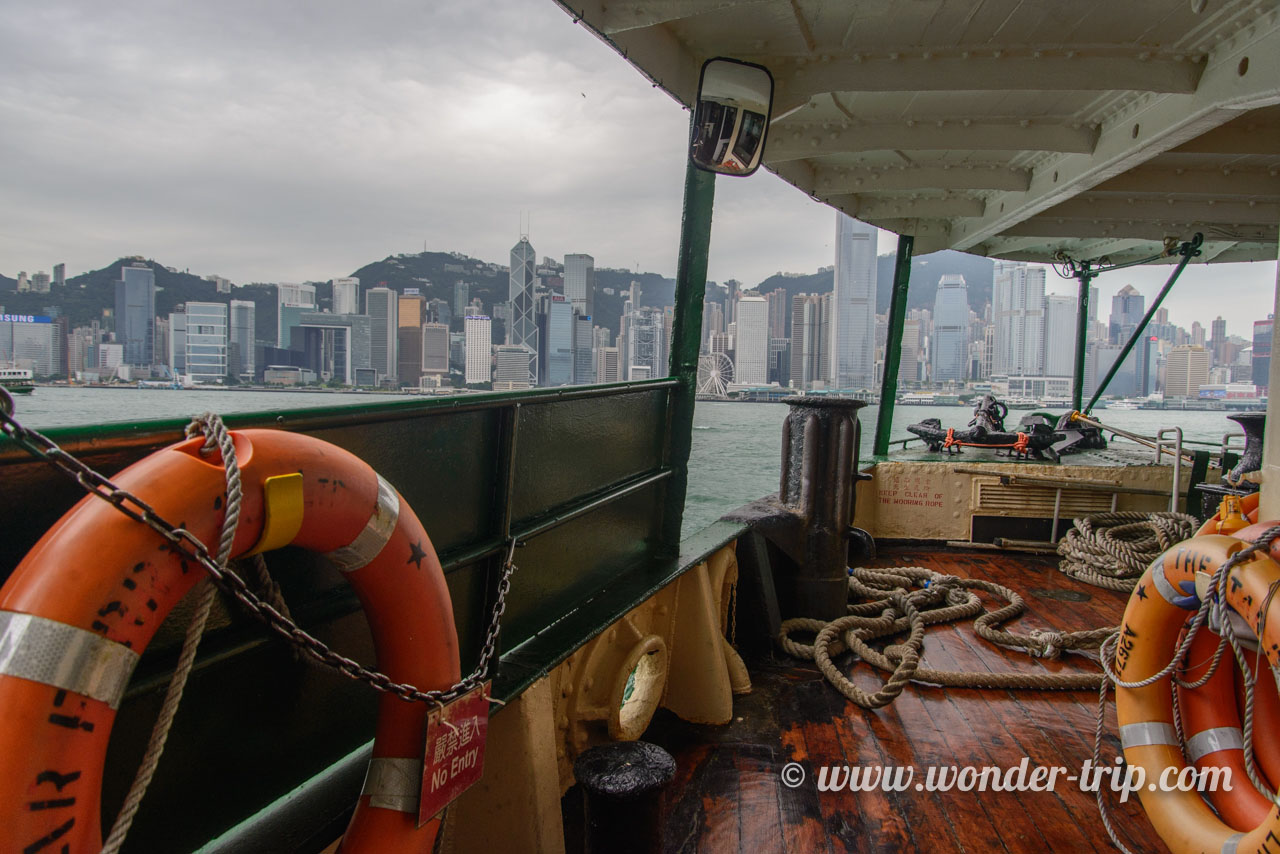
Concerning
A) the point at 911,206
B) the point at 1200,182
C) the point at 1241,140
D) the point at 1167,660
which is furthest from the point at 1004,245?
the point at 1167,660

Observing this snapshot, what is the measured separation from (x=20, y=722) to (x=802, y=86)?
3.05m

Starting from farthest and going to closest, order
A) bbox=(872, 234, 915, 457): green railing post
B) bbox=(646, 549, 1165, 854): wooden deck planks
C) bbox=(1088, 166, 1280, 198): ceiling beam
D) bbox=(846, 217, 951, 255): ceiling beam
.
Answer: bbox=(872, 234, 915, 457): green railing post < bbox=(846, 217, 951, 255): ceiling beam < bbox=(1088, 166, 1280, 198): ceiling beam < bbox=(646, 549, 1165, 854): wooden deck planks

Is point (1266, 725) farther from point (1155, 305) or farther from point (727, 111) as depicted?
point (1155, 305)

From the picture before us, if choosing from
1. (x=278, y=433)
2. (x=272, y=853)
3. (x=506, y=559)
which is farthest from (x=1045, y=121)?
(x=272, y=853)

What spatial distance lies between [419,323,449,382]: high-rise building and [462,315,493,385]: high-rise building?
26.0 inches

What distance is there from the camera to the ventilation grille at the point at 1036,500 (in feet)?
17.5

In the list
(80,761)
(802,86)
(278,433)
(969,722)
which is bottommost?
(969,722)

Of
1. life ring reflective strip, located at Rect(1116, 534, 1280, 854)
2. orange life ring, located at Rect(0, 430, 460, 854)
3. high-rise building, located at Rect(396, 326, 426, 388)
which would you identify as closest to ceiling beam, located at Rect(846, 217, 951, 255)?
life ring reflective strip, located at Rect(1116, 534, 1280, 854)

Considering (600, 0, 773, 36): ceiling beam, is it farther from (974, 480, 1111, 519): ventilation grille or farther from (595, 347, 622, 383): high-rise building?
(595, 347, 622, 383): high-rise building

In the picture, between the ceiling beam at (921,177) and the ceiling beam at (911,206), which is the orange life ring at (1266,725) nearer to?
the ceiling beam at (921,177)

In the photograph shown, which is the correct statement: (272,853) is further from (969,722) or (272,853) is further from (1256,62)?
(1256,62)

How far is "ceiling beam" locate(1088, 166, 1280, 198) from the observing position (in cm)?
453

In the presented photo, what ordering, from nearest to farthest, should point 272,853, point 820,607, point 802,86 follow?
point 272,853 < point 802,86 < point 820,607

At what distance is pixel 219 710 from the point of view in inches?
48.9
